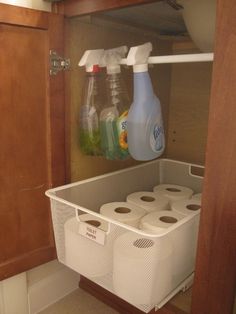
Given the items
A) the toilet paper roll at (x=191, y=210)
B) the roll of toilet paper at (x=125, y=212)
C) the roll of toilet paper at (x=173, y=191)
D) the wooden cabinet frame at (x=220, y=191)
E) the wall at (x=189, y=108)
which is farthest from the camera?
the wall at (x=189, y=108)

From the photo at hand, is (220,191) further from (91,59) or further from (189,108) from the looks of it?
(189,108)

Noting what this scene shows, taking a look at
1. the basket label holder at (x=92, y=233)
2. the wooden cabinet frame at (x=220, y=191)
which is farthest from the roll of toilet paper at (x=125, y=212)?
the wooden cabinet frame at (x=220, y=191)

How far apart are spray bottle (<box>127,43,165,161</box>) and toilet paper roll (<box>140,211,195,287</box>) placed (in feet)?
0.67

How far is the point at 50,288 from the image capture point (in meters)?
1.23

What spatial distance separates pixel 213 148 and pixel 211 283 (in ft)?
0.96

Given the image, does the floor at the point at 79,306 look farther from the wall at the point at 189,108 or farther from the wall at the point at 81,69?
the wall at the point at 189,108

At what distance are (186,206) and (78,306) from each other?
2.11 ft

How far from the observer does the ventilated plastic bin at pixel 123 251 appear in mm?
726

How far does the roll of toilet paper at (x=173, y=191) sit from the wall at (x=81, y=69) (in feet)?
0.63

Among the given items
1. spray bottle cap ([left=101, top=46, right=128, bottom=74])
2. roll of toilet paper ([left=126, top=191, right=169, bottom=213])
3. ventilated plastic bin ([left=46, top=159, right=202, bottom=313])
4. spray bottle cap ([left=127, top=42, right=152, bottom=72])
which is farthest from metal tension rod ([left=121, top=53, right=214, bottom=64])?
roll of toilet paper ([left=126, top=191, right=169, bottom=213])

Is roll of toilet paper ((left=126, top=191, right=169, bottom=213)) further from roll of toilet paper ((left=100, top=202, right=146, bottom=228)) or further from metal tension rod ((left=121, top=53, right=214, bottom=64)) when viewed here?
metal tension rod ((left=121, top=53, right=214, bottom=64))

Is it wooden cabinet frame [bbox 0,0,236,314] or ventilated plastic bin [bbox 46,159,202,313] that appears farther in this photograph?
ventilated plastic bin [bbox 46,159,202,313]

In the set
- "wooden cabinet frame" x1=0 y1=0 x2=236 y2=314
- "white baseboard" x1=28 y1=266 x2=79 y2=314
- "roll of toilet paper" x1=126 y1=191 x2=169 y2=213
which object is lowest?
"white baseboard" x1=28 y1=266 x2=79 y2=314

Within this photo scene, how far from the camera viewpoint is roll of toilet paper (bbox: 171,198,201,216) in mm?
1018
